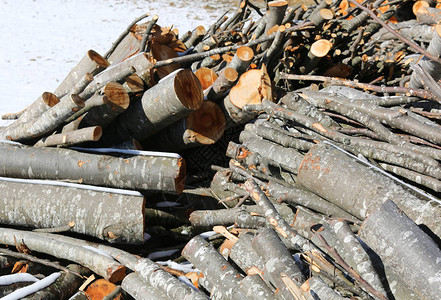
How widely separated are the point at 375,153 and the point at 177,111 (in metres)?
1.81

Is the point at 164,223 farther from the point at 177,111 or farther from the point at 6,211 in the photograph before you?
the point at 6,211

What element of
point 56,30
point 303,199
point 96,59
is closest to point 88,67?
point 96,59

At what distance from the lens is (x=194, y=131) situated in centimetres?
431

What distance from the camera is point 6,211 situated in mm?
3797

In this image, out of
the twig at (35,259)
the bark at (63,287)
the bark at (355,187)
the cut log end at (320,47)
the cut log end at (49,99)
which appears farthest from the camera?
the cut log end at (320,47)

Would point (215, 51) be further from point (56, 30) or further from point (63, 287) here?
point (56, 30)

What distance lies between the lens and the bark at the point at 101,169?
3.73 meters

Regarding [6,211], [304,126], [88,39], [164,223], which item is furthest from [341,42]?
[88,39]

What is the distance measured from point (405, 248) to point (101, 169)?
2628mm

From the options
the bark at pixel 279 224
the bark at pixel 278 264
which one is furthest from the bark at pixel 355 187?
the bark at pixel 278 264

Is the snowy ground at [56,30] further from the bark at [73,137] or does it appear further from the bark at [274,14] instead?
the bark at [274,14]

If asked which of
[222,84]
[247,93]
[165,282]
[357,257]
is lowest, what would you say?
[165,282]

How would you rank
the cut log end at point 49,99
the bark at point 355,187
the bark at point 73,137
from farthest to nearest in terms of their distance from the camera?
the cut log end at point 49,99
the bark at point 73,137
the bark at point 355,187

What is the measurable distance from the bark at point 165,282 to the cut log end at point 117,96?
57.8 inches
